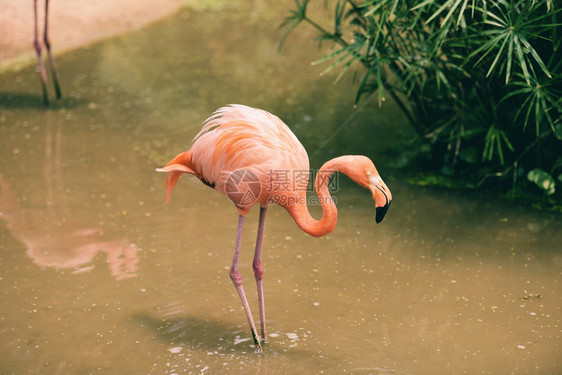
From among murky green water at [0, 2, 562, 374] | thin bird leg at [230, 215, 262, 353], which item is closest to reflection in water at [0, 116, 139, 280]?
murky green water at [0, 2, 562, 374]

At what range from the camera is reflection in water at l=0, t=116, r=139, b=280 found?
444 cm

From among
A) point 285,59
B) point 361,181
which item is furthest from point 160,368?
point 285,59

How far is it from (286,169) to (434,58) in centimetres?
221

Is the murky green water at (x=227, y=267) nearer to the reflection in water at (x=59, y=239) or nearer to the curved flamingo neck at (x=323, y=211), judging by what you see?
the reflection in water at (x=59, y=239)

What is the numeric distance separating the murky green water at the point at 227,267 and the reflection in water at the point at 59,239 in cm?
1

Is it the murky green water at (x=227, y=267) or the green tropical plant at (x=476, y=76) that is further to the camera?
the green tropical plant at (x=476, y=76)

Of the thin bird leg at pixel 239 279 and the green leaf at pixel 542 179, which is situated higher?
the green leaf at pixel 542 179

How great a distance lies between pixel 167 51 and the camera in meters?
9.39

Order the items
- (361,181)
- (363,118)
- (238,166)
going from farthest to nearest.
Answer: (363,118)
(238,166)
(361,181)

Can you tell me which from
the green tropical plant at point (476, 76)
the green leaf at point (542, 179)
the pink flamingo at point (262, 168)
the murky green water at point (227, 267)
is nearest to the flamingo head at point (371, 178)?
the pink flamingo at point (262, 168)

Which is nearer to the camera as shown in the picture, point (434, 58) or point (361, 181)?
point (361, 181)

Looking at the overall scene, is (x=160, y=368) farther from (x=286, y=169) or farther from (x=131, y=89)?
(x=131, y=89)

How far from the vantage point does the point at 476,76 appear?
507 cm

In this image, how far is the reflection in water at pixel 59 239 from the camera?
14.6 feet
